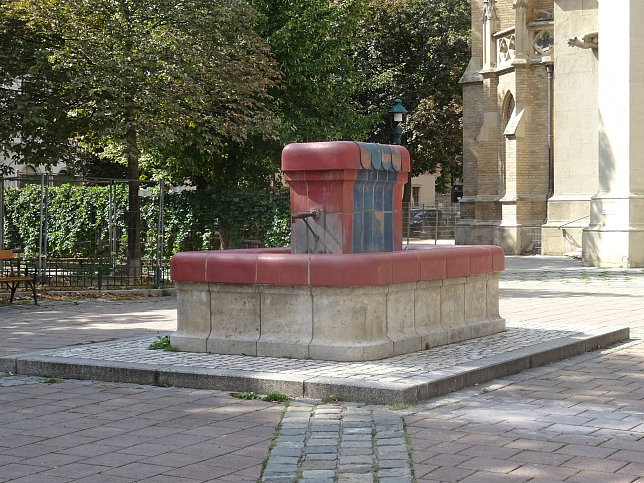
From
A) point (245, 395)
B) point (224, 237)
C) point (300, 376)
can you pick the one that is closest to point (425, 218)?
point (224, 237)

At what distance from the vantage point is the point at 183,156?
26984 mm

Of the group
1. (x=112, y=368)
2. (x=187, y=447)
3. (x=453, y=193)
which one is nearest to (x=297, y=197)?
(x=112, y=368)

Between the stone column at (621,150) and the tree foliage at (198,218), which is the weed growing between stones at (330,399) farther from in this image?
the stone column at (621,150)

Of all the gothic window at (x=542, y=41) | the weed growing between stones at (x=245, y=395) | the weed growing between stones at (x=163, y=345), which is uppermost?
the gothic window at (x=542, y=41)

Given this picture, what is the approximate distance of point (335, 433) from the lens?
6.60m

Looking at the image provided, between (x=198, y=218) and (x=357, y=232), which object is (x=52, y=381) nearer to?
(x=357, y=232)

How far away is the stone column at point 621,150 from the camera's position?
24672 millimetres

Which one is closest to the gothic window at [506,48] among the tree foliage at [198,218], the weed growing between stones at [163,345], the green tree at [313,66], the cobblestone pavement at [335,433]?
the green tree at [313,66]

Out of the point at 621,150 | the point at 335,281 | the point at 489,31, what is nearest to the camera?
the point at 335,281

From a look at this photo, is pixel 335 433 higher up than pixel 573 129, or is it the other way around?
pixel 573 129

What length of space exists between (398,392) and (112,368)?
113 inches

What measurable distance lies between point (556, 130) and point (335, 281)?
2305cm

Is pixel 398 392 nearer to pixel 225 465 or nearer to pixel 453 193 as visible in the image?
pixel 225 465

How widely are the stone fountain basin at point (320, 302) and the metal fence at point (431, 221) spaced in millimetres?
20617
